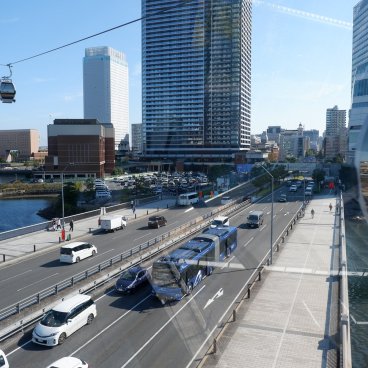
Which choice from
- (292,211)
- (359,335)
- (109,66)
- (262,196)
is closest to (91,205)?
(262,196)

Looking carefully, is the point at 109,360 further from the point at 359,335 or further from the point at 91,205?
the point at 91,205

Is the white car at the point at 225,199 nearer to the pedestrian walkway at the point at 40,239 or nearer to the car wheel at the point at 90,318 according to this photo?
the pedestrian walkway at the point at 40,239

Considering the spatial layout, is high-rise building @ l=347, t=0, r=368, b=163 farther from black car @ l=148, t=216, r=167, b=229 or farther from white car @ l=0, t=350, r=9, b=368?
black car @ l=148, t=216, r=167, b=229

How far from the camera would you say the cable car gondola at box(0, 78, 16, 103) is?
6.58 metres

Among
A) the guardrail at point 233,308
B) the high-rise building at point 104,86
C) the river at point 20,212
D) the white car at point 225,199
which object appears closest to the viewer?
the guardrail at point 233,308

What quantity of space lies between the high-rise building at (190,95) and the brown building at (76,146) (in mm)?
7495

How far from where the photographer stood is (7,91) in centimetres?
661

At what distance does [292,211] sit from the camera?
2050 centimetres

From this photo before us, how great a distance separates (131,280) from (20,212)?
76.0 feet

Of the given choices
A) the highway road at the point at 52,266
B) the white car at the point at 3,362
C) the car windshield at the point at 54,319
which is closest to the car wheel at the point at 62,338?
the car windshield at the point at 54,319

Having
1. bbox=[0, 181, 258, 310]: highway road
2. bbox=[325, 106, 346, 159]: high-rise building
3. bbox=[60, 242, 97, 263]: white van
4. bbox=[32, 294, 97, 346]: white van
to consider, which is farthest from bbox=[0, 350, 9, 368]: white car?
bbox=[60, 242, 97, 263]: white van

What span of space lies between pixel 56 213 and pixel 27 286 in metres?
18.5

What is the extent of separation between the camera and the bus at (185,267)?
300 inches

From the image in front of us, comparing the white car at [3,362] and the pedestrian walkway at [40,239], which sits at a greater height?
the white car at [3,362]
